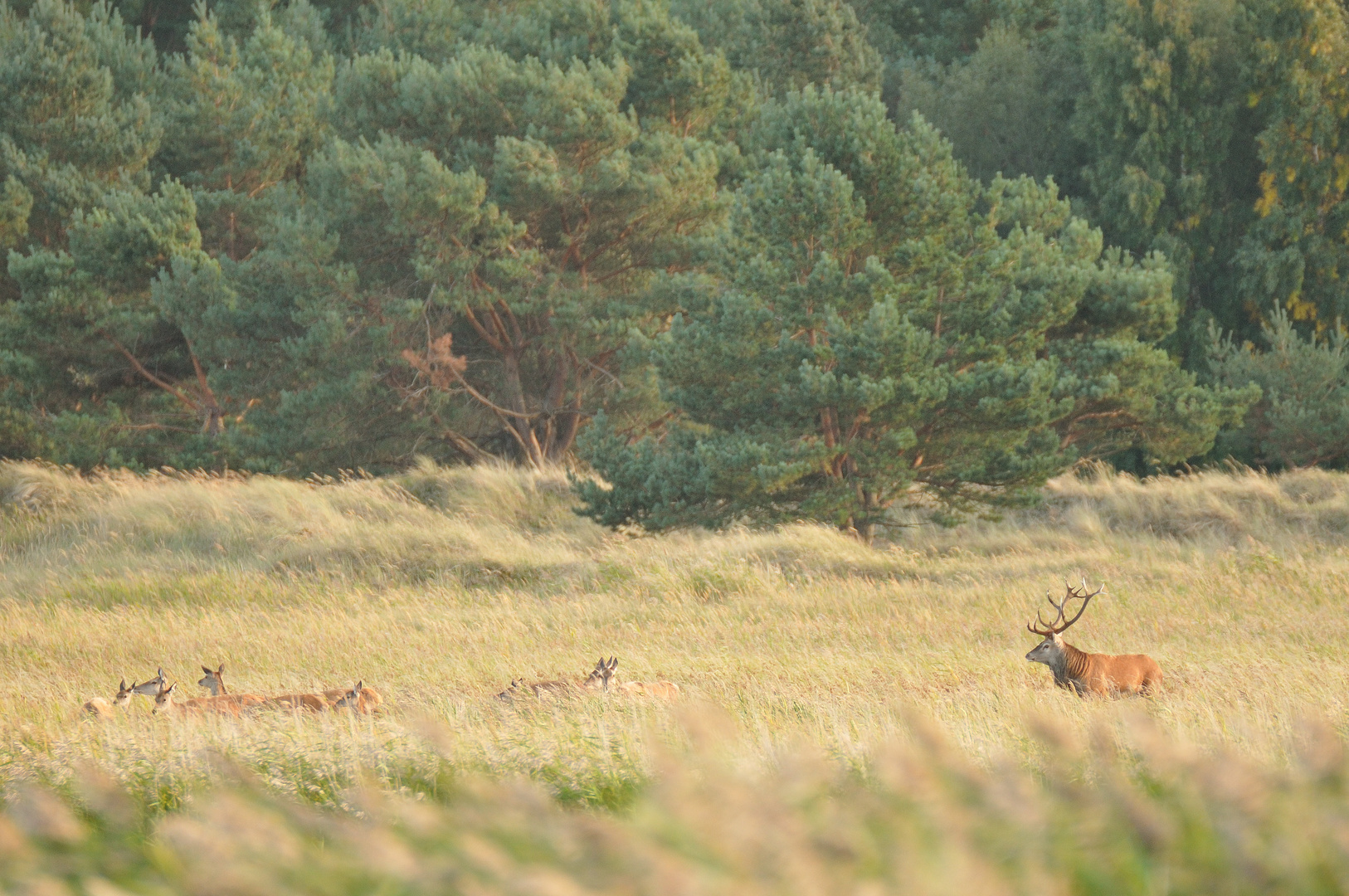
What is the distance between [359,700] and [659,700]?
176 centimetres

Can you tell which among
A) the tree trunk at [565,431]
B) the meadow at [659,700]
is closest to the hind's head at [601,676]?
the meadow at [659,700]

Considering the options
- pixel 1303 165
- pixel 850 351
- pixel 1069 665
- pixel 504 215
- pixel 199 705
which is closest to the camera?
pixel 199 705

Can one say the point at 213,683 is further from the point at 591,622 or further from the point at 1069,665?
the point at 1069,665

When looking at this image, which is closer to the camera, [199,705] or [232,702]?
[199,705]

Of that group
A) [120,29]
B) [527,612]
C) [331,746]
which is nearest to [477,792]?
[331,746]

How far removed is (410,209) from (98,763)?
806 inches

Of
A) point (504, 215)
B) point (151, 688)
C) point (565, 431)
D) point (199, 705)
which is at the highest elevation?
point (199, 705)

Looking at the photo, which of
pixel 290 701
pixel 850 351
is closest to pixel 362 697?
pixel 290 701

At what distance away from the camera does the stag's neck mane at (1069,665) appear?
8.18 m

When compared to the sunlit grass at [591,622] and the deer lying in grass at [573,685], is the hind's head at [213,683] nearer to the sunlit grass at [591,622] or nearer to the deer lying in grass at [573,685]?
the sunlit grass at [591,622]

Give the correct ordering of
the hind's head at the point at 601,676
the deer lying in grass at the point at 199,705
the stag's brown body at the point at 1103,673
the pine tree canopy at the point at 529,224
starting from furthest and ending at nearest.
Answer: the pine tree canopy at the point at 529,224
the stag's brown body at the point at 1103,673
the hind's head at the point at 601,676
the deer lying in grass at the point at 199,705

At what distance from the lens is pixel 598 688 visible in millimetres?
7598

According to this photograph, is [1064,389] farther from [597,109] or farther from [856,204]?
[597,109]

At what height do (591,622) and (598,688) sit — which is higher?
(598,688)
